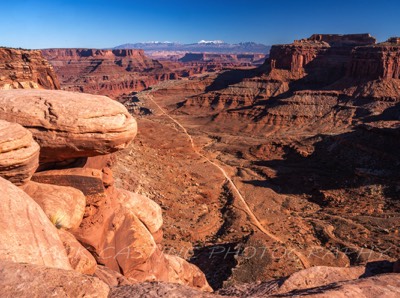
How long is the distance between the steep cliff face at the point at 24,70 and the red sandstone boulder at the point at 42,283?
33805 millimetres

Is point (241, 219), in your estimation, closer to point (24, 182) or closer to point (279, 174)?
point (279, 174)

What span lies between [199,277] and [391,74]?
75.7 meters

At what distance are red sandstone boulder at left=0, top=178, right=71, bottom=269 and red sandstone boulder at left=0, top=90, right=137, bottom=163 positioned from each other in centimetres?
272

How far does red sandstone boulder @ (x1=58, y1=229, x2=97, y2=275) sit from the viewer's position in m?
10.2

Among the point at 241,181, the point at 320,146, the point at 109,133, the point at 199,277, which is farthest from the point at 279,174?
the point at 109,133

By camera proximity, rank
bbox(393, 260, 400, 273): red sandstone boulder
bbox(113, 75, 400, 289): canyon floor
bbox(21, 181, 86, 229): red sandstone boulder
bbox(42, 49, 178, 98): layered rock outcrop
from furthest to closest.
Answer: bbox(42, 49, 178, 98): layered rock outcrop < bbox(113, 75, 400, 289): canyon floor < bbox(393, 260, 400, 273): red sandstone boulder < bbox(21, 181, 86, 229): red sandstone boulder

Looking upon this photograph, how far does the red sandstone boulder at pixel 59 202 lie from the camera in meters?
11.2

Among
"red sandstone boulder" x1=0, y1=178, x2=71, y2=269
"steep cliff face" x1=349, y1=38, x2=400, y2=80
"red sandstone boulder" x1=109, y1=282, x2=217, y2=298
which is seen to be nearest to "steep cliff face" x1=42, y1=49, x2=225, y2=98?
"steep cliff face" x1=349, y1=38, x2=400, y2=80

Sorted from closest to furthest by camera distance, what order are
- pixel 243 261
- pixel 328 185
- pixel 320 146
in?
pixel 243 261
pixel 328 185
pixel 320 146

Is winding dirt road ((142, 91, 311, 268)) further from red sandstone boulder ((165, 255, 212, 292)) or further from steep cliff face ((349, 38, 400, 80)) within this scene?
steep cliff face ((349, 38, 400, 80))

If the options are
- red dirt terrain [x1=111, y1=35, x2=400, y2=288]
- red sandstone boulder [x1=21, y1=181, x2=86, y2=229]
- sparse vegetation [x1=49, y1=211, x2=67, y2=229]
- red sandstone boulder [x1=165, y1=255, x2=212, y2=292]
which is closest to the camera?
sparse vegetation [x1=49, y1=211, x2=67, y2=229]

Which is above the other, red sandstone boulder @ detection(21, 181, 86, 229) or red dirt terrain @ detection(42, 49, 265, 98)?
red dirt terrain @ detection(42, 49, 265, 98)

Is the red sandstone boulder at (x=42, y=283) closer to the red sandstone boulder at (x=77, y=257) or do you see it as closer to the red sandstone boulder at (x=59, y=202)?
the red sandstone boulder at (x=77, y=257)

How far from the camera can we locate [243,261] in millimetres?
21172
